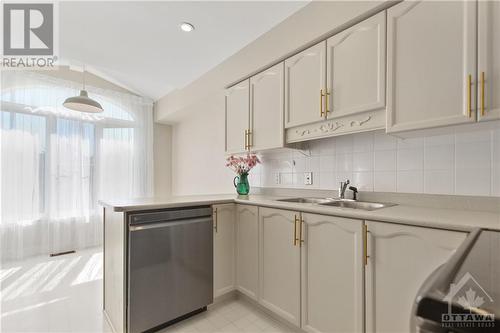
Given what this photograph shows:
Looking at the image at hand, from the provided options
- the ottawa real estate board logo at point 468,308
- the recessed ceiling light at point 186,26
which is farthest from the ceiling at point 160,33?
the ottawa real estate board logo at point 468,308

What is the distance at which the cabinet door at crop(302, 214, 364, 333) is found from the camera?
1.26 m

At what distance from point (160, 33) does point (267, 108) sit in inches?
58.8

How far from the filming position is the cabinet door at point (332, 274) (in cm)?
126

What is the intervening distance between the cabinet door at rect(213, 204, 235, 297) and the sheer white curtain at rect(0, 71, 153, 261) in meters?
2.78

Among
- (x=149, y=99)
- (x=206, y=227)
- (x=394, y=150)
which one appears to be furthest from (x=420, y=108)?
(x=149, y=99)

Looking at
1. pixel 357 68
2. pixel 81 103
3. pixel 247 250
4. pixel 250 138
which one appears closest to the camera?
pixel 357 68

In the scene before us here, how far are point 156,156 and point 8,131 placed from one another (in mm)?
2023

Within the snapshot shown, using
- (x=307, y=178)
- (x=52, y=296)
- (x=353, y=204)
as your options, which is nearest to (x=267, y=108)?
(x=307, y=178)

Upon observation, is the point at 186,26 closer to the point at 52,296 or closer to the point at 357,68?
the point at 357,68

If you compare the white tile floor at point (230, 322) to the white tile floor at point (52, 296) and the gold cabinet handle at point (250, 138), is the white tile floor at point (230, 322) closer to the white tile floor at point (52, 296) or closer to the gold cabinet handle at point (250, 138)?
the white tile floor at point (52, 296)

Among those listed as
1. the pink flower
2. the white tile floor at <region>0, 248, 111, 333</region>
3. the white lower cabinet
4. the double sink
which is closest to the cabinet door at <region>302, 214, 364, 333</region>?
the white lower cabinet

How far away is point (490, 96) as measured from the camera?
1.03m

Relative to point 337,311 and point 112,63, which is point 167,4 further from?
point 337,311

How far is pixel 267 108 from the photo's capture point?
6.86 feet
